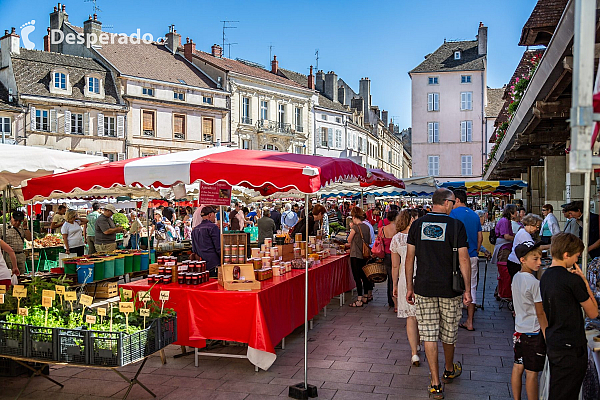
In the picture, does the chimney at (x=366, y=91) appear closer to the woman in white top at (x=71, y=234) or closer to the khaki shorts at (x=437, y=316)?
the woman in white top at (x=71, y=234)

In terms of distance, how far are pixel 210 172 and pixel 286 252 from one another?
7.72ft

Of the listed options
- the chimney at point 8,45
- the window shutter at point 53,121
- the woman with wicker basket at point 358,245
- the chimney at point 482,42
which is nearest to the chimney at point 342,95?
the chimney at point 482,42

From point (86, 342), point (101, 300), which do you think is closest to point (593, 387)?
point (86, 342)

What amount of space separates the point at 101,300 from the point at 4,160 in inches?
176

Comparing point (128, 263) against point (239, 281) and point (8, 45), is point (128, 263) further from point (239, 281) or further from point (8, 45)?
point (8, 45)

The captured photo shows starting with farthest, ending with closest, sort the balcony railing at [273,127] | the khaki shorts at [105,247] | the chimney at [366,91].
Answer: the chimney at [366,91] < the balcony railing at [273,127] < the khaki shorts at [105,247]

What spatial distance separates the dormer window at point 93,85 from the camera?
33.8m

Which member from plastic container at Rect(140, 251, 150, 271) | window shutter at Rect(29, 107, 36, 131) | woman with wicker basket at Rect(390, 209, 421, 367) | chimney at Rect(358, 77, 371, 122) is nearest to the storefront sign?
woman with wicker basket at Rect(390, 209, 421, 367)

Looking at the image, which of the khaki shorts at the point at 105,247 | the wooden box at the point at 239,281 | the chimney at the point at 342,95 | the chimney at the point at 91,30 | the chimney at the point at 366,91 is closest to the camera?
the wooden box at the point at 239,281

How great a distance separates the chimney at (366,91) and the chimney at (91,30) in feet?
113

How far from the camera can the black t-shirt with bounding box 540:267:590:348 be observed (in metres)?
3.41

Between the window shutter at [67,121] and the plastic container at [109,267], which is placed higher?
the window shutter at [67,121]

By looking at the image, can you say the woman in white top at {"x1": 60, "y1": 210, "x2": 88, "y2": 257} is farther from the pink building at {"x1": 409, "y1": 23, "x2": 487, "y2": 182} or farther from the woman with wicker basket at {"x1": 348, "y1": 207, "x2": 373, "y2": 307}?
the pink building at {"x1": 409, "y1": 23, "x2": 487, "y2": 182}

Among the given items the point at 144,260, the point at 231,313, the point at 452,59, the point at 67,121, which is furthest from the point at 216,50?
the point at 231,313
